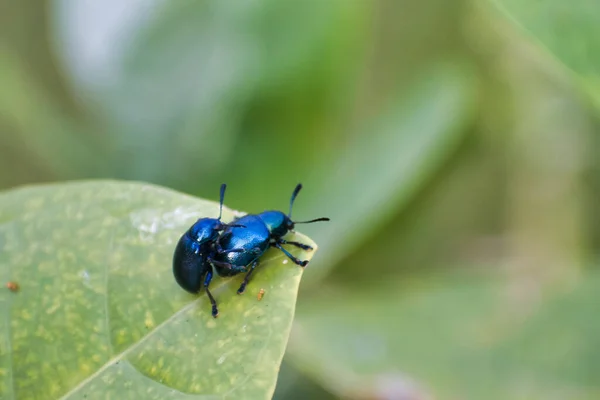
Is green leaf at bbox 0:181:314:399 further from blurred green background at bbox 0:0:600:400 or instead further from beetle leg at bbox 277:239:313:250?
blurred green background at bbox 0:0:600:400

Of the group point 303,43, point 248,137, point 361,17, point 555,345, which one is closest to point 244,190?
point 248,137

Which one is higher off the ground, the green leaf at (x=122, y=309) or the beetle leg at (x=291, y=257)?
the beetle leg at (x=291, y=257)

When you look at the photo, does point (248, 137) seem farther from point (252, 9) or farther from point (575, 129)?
point (575, 129)

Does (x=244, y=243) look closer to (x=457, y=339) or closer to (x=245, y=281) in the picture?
(x=245, y=281)

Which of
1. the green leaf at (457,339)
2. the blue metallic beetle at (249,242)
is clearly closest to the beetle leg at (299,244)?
the blue metallic beetle at (249,242)

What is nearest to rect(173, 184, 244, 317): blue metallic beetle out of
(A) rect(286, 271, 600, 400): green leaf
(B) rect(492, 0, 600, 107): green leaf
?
(A) rect(286, 271, 600, 400): green leaf

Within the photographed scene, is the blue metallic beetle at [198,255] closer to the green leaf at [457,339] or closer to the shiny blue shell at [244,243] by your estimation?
the shiny blue shell at [244,243]
